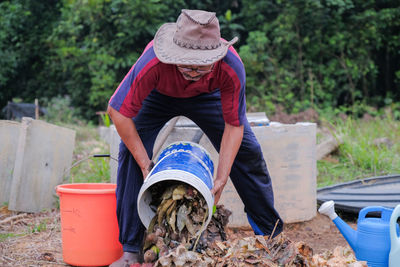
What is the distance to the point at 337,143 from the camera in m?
5.09

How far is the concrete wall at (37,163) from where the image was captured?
133 inches

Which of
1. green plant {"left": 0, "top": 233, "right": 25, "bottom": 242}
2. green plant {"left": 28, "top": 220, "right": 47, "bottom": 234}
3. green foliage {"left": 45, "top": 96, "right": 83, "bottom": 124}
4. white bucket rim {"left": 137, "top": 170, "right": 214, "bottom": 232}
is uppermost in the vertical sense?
white bucket rim {"left": 137, "top": 170, "right": 214, "bottom": 232}

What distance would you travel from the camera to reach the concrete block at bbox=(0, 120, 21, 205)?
3623 millimetres

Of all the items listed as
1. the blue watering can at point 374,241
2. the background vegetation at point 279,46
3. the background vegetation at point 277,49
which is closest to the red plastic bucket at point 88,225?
the blue watering can at point 374,241

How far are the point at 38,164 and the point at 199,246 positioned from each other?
6.53 ft

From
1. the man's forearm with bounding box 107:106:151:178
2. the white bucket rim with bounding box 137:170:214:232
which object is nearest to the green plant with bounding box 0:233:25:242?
the man's forearm with bounding box 107:106:151:178

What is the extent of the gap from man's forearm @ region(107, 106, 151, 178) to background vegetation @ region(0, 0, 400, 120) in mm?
5548

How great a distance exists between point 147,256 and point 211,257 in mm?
302

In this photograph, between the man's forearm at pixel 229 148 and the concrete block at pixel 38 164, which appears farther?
the concrete block at pixel 38 164

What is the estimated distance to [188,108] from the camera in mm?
2467

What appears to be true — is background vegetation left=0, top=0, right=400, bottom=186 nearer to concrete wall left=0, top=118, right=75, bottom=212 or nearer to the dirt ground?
concrete wall left=0, top=118, right=75, bottom=212

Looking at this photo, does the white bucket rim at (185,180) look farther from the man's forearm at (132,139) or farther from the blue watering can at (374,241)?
the blue watering can at (374,241)

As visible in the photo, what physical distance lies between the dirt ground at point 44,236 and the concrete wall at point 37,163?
119 mm

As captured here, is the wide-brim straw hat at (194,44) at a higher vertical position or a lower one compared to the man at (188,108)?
higher
